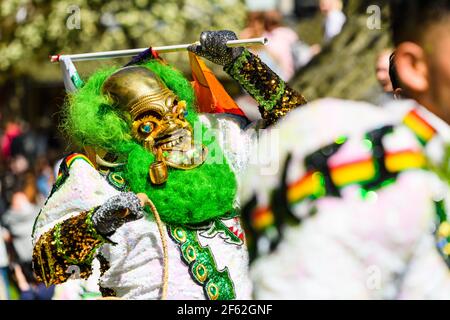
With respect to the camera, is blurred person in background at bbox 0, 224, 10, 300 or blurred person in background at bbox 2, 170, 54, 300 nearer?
blurred person in background at bbox 0, 224, 10, 300

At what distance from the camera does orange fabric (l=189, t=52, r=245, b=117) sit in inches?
142

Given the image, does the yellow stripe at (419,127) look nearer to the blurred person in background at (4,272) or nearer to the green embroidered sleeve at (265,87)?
the green embroidered sleeve at (265,87)

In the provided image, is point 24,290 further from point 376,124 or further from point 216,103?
point 376,124

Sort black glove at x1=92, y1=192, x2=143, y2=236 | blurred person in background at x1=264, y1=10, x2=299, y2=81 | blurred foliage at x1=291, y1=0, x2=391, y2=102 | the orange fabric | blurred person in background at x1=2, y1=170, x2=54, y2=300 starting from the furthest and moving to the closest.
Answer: blurred foliage at x1=291, y1=0, x2=391, y2=102
blurred person in background at x1=264, y1=10, x2=299, y2=81
blurred person in background at x1=2, y1=170, x2=54, y2=300
the orange fabric
black glove at x1=92, y1=192, x2=143, y2=236

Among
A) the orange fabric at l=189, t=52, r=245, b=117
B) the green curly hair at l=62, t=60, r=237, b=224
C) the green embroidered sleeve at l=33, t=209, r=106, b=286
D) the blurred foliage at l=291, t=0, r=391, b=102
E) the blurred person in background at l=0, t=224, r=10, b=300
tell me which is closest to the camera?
the green embroidered sleeve at l=33, t=209, r=106, b=286

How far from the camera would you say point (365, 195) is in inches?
54.9

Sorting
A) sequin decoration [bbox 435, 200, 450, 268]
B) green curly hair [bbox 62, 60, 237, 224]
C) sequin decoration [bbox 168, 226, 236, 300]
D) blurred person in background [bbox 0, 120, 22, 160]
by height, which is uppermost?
blurred person in background [bbox 0, 120, 22, 160]

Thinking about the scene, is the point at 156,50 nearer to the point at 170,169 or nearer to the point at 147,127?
the point at 147,127

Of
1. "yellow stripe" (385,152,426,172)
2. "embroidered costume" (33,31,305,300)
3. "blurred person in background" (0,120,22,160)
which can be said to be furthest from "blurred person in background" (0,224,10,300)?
"blurred person in background" (0,120,22,160)

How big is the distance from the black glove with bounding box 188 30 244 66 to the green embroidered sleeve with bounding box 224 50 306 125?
1.0 inches

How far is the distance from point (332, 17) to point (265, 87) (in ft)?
10.0

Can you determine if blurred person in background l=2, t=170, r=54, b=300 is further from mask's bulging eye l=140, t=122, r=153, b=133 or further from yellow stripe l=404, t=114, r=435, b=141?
yellow stripe l=404, t=114, r=435, b=141

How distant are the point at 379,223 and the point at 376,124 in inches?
6.4

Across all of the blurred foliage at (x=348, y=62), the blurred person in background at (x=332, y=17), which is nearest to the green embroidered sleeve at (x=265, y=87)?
the blurred foliage at (x=348, y=62)
